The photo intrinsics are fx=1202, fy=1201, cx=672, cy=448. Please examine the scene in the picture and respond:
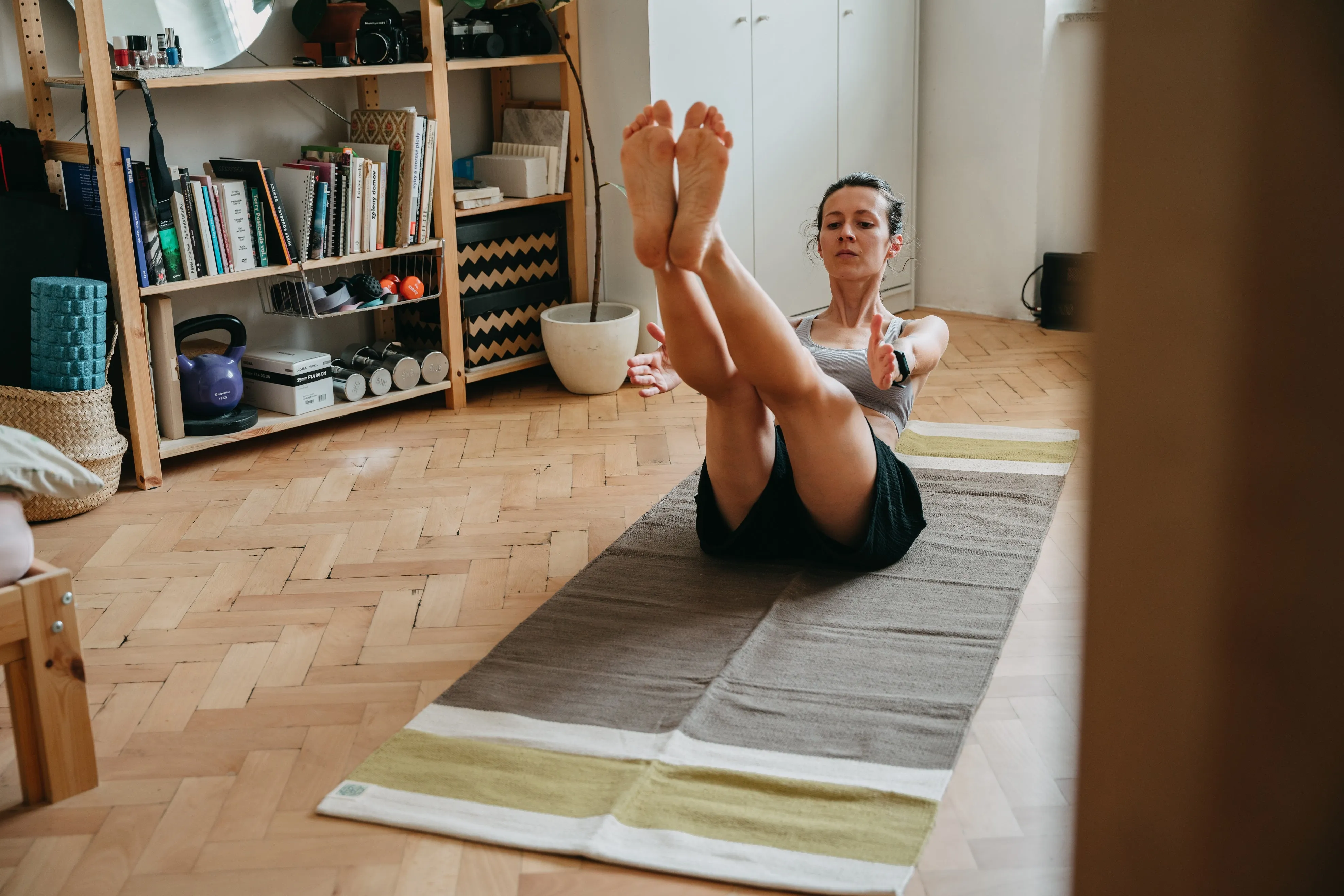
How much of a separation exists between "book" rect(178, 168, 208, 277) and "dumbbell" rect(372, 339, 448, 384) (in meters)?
0.65

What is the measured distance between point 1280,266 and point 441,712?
5.39 ft

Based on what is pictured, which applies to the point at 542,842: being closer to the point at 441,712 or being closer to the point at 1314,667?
the point at 441,712

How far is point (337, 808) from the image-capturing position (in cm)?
156

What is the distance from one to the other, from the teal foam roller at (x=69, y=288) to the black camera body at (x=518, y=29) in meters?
1.38

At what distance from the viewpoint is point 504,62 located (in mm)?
3492

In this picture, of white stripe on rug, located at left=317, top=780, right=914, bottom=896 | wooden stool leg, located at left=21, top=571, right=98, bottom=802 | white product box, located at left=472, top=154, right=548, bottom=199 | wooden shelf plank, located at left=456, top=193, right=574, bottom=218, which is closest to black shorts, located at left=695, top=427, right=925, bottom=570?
white stripe on rug, located at left=317, top=780, right=914, bottom=896

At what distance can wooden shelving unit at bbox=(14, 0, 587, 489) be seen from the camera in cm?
271

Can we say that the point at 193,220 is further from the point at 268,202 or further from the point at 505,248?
the point at 505,248

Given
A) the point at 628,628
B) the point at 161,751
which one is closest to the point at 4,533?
the point at 161,751

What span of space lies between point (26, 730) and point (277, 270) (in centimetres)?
172

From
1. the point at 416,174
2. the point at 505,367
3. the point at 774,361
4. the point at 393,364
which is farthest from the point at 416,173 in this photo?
the point at 774,361

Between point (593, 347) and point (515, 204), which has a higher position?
point (515, 204)

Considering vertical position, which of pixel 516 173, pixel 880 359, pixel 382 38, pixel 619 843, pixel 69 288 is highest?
pixel 382 38

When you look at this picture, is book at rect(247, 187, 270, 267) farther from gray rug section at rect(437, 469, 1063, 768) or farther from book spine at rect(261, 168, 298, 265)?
gray rug section at rect(437, 469, 1063, 768)
